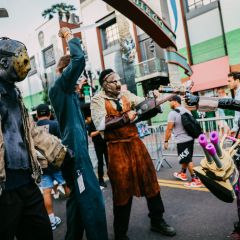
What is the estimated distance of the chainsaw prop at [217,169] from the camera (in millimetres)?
2217

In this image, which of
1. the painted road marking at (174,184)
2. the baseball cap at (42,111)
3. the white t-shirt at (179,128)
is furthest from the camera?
the white t-shirt at (179,128)

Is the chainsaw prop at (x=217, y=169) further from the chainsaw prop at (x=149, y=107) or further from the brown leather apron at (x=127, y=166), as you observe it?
the brown leather apron at (x=127, y=166)

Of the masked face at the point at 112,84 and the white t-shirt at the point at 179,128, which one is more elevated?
the masked face at the point at 112,84

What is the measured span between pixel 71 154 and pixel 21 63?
2.71 feet

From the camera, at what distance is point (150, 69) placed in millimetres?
21688

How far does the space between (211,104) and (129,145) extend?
1.09 metres

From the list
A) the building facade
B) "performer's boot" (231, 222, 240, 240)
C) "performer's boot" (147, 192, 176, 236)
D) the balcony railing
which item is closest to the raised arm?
"performer's boot" (147, 192, 176, 236)

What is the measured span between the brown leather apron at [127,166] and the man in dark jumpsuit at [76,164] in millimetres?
408

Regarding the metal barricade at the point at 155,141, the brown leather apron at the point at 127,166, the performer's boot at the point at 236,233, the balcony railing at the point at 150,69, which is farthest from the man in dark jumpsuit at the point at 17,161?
the balcony railing at the point at 150,69

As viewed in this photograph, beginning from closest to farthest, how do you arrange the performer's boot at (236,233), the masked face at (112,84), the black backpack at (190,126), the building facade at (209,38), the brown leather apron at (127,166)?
1. the performer's boot at (236,233)
2. the brown leather apron at (127,166)
3. the masked face at (112,84)
4. the black backpack at (190,126)
5. the building facade at (209,38)

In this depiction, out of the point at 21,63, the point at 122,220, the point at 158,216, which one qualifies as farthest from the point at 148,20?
the point at 21,63

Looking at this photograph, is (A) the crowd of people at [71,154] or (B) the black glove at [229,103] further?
(B) the black glove at [229,103]

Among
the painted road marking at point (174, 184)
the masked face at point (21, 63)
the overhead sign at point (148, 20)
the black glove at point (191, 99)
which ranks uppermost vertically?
the overhead sign at point (148, 20)

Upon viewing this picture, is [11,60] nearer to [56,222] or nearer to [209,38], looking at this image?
[56,222]
